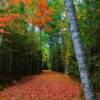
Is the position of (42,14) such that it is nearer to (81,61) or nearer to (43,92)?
(43,92)

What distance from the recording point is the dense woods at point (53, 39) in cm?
736

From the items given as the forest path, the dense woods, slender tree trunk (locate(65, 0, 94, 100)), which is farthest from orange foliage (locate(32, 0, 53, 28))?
slender tree trunk (locate(65, 0, 94, 100))

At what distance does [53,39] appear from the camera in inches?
1775

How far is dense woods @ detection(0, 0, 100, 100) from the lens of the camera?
7.36 meters

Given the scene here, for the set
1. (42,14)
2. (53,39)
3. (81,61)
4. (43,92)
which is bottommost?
(43,92)

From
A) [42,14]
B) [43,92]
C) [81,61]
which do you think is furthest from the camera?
[42,14]

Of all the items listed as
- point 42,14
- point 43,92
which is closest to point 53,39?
point 42,14

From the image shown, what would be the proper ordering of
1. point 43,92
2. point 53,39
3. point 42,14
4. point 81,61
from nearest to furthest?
1. point 81,61
2. point 43,92
3. point 42,14
4. point 53,39

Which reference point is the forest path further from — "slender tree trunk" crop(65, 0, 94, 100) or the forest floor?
"slender tree trunk" crop(65, 0, 94, 100)

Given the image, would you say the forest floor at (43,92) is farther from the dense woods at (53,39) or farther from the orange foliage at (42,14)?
the orange foliage at (42,14)

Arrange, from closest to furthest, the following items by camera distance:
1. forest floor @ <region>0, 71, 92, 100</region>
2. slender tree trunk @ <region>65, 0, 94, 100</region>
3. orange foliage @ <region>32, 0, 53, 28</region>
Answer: slender tree trunk @ <region>65, 0, 94, 100</region> < forest floor @ <region>0, 71, 92, 100</region> < orange foliage @ <region>32, 0, 53, 28</region>

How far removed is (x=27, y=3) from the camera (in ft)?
117

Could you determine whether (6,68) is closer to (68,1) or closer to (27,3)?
(27,3)

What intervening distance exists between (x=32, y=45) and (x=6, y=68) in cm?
695
